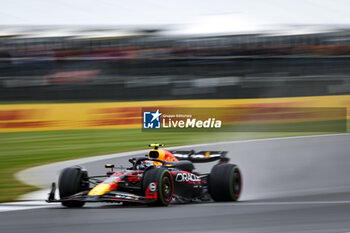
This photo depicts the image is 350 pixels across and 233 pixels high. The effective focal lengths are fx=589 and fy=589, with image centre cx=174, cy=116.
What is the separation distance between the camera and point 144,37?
57.6ft

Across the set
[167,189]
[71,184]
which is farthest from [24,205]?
[167,189]

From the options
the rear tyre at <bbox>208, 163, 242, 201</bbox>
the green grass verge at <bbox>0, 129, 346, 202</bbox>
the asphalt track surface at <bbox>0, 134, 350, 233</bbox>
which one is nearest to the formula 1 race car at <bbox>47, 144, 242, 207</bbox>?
the rear tyre at <bbox>208, 163, 242, 201</bbox>

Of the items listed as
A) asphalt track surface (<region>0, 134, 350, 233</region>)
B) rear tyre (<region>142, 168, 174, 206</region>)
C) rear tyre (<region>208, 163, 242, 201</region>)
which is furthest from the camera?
rear tyre (<region>208, 163, 242, 201</region>)

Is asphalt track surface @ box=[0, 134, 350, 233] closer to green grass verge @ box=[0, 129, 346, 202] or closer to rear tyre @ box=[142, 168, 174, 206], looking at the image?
rear tyre @ box=[142, 168, 174, 206]

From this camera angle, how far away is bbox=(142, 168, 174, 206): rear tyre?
641cm

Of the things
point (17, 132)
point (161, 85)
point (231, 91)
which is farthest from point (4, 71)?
point (231, 91)

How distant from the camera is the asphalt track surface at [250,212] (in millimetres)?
5031

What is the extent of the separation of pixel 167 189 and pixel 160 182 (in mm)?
333

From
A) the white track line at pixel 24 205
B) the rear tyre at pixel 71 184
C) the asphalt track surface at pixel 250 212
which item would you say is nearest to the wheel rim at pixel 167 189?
the asphalt track surface at pixel 250 212

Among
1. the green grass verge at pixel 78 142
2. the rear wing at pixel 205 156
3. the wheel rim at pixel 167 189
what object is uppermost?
the rear wing at pixel 205 156

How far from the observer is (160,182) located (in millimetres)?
6395

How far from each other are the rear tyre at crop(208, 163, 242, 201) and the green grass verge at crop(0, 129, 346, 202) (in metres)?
5.33

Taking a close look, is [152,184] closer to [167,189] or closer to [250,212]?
[167,189]

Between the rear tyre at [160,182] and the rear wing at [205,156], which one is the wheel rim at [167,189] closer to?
the rear tyre at [160,182]
